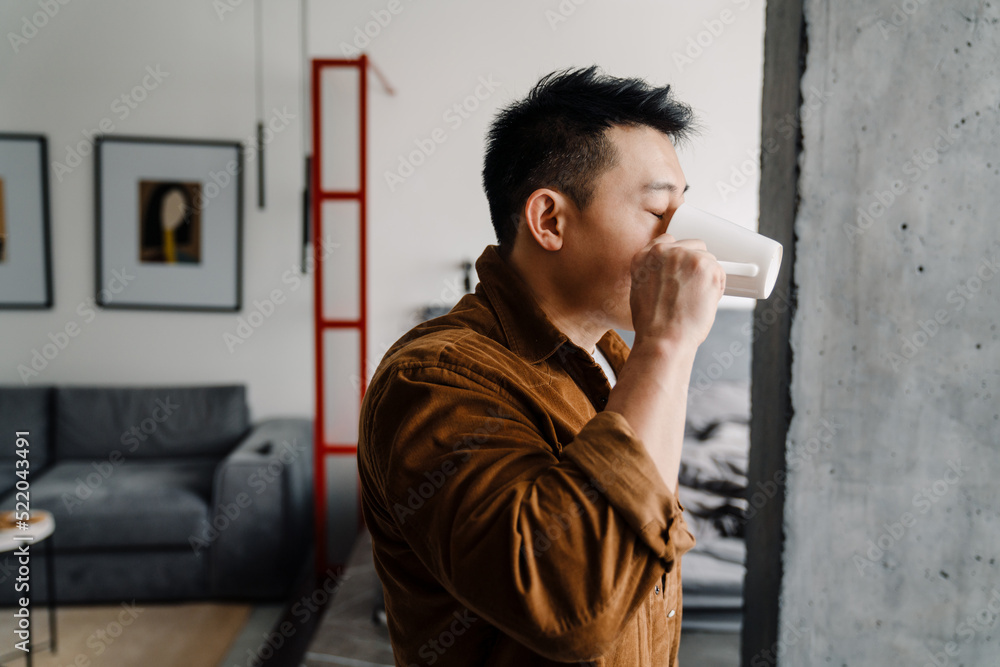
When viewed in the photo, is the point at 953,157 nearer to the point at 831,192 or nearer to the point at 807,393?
the point at 831,192

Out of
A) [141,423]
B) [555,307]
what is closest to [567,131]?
[555,307]

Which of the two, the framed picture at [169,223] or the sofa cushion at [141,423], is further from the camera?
the framed picture at [169,223]

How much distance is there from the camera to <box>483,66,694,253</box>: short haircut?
29.7 inches

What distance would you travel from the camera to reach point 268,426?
11.0ft

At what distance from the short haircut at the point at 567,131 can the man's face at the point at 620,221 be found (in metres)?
0.02

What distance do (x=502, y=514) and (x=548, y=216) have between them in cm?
38

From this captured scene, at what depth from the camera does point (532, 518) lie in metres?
0.51

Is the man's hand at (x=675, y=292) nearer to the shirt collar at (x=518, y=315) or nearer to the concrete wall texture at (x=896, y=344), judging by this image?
the shirt collar at (x=518, y=315)

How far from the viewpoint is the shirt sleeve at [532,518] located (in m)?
0.51

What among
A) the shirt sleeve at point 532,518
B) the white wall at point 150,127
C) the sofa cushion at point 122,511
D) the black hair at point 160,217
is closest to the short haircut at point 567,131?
the shirt sleeve at point 532,518

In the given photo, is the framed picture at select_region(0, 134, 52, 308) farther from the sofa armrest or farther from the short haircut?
the short haircut

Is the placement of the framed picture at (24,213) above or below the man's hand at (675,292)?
above

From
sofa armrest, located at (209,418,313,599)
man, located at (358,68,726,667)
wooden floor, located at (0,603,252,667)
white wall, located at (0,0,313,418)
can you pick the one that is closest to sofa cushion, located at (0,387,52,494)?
white wall, located at (0,0,313,418)

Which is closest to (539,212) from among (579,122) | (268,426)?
(579,122)
